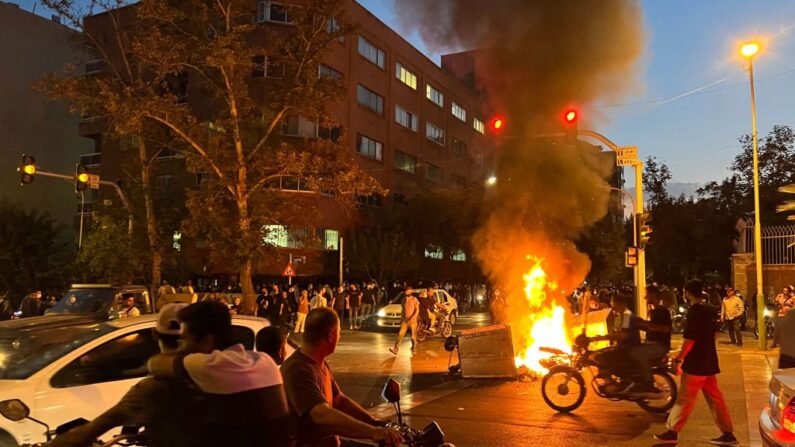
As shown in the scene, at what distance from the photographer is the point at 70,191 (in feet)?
140

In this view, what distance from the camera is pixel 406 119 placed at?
42438mm

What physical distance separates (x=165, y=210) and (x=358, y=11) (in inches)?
→ 673

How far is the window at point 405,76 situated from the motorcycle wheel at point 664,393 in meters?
34.7

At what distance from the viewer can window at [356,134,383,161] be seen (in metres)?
36.5

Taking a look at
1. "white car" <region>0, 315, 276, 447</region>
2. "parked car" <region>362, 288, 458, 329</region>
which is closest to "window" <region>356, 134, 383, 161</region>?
"parked car" <region>362, 288, 458, 329</region>

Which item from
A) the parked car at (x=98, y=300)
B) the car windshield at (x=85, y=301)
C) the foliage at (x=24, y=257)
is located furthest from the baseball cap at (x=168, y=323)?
the foliage at (x=24, y=257)

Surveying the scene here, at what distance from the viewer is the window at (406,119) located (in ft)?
135

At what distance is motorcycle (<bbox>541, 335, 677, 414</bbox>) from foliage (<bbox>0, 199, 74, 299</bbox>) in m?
26.5

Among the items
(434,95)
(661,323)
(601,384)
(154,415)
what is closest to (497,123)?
(661,323)

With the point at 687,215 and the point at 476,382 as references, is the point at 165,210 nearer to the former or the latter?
the point at 476,382

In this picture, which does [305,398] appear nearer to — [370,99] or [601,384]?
[601,384]

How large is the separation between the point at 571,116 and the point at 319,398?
11.3m

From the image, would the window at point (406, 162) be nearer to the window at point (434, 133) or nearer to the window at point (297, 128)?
the window at point (434, 133)

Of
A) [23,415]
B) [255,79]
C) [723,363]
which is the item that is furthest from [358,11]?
[23,415]
